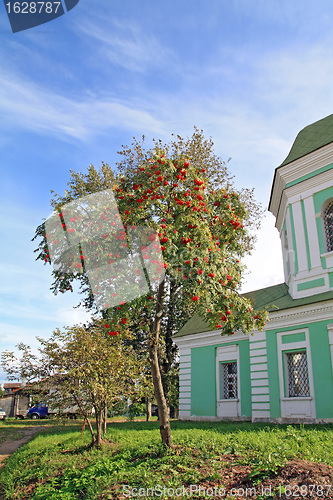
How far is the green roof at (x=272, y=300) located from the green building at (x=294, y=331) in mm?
54

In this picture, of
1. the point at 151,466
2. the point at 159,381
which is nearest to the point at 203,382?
the point at 159,381

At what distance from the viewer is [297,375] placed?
1422cm

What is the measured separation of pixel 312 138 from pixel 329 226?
3.99 meters

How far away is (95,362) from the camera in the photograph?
10312 millimetres

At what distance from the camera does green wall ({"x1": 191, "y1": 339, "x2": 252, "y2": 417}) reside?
16.5 metres

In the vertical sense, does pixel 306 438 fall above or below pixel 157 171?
below

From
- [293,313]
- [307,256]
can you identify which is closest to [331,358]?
[293,313]

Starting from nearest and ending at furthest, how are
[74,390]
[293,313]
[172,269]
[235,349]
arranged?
1. [172,269]
2. [74,390]
3. [293,313]
4. [235,349]

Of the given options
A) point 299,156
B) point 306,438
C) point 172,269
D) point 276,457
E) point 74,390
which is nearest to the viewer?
point 276,457

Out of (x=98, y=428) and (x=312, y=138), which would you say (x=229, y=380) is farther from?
(x=312, y=138)

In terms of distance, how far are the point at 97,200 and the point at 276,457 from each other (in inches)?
213

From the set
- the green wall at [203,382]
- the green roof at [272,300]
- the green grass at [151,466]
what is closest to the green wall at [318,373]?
the green roof at [272,300]

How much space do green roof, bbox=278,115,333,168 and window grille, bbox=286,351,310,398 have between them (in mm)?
7484

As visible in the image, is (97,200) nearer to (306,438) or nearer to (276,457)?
(276,457)
